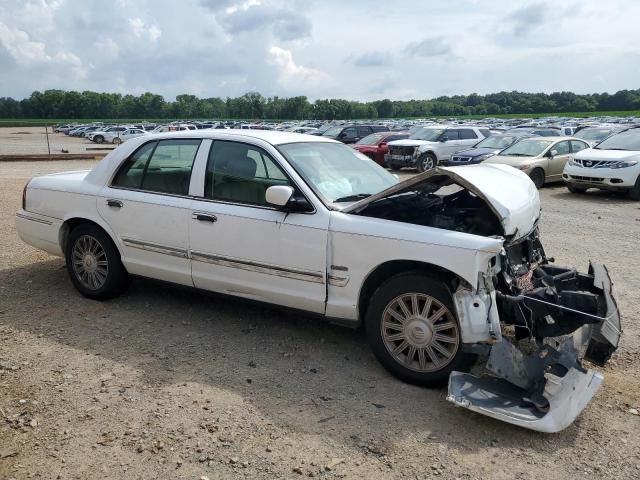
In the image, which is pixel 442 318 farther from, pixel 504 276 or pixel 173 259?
pixel 173 259

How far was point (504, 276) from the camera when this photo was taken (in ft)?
12.6

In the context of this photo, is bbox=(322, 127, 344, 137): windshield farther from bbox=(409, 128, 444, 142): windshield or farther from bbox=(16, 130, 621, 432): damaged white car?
bbox=(16, 130, 621, 432): damaged white car

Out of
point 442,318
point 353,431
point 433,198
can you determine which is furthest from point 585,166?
point 353,431

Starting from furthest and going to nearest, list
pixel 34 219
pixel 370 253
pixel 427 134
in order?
pixel 427 134 < pixel 34 219 < pixel 370 253

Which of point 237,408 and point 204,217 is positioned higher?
point 204,217

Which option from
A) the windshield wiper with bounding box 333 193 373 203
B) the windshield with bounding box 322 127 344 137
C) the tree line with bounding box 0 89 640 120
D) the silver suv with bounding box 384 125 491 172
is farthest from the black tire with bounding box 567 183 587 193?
the tree line with bounding box 0 89 640 120

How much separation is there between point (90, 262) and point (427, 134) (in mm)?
18512

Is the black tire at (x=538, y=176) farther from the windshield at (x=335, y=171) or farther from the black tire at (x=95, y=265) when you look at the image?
the black tire at (x=95, y=265)

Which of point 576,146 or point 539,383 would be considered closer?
point 539,383

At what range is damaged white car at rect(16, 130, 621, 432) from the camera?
3.48m

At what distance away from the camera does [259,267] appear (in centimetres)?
429

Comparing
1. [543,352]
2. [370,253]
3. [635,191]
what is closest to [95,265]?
[370,253]

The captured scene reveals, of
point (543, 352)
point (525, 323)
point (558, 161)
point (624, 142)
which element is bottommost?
point (543, 352)

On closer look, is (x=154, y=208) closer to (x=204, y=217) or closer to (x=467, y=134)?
(x=204, y=217)
